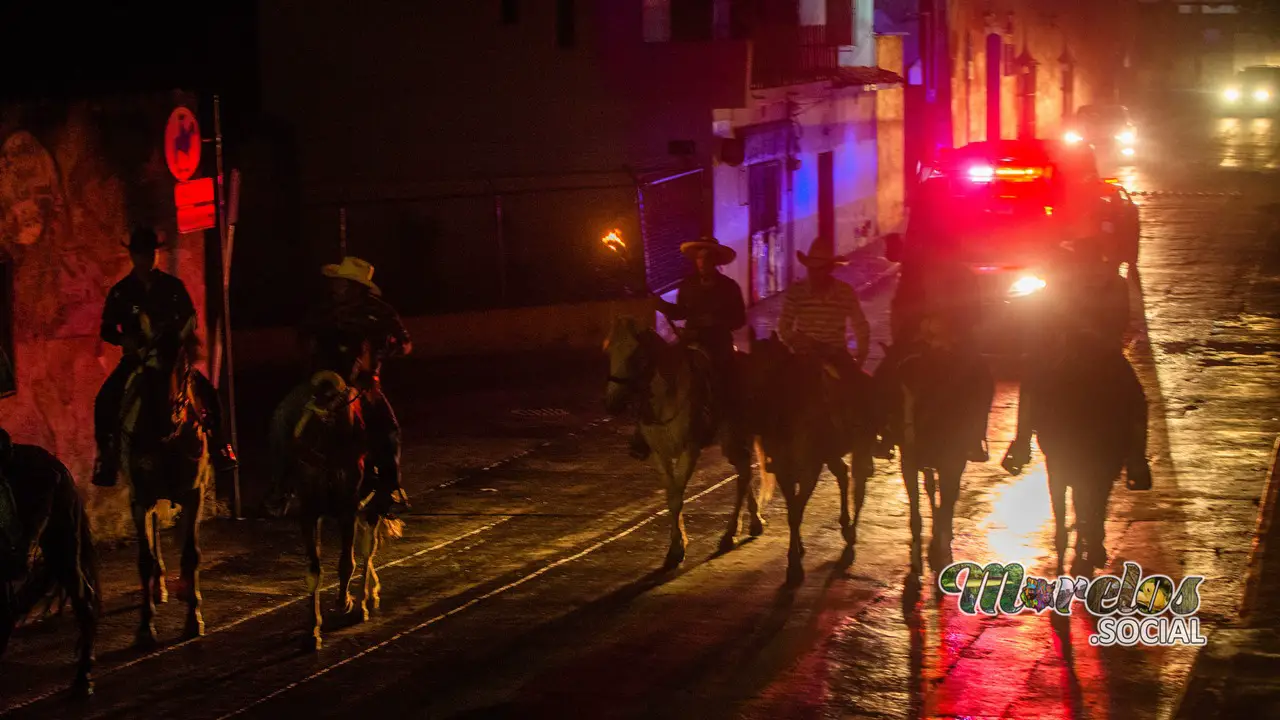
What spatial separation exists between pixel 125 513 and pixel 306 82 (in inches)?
509

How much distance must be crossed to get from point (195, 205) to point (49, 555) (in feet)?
16.1

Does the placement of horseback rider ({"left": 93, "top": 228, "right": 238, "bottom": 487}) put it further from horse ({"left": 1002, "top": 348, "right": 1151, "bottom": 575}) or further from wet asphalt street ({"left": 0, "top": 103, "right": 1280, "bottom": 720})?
horse ({"left": 1002, "top": 348, "right": 1151, "bottom": 575})

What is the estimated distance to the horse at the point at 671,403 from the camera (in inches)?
438

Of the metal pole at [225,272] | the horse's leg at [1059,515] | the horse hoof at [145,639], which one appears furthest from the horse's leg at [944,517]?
the metal pole at [225,272]

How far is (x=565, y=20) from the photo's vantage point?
82.5 feet

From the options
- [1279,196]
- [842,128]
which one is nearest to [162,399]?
[842,128]

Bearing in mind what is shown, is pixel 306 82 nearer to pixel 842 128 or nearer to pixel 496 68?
pixel 496 68

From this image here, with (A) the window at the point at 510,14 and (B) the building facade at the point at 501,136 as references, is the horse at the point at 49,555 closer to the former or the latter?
(B) the building facade at the point at 501,136

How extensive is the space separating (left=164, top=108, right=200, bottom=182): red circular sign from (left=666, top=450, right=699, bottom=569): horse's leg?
16.0 feet

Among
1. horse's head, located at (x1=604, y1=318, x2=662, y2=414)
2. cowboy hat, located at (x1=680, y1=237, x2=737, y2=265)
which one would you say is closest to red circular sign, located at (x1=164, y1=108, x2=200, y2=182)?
cowboy hat, located at (x1=680, y1=237, x2=737, y2=265)

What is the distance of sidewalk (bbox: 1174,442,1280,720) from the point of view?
8508mm

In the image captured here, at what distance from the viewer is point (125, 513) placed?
42.9 feet

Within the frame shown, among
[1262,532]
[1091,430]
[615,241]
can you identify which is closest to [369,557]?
[1091,430]

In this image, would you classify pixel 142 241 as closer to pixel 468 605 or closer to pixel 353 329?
pixel 353 329
